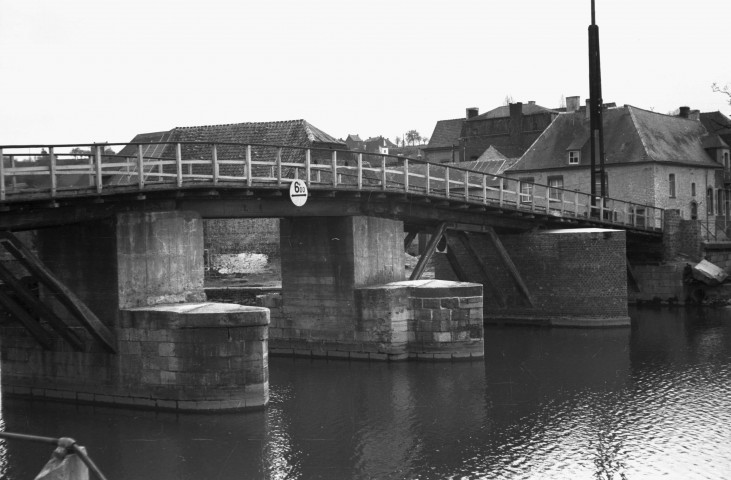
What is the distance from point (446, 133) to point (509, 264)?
5884 cm

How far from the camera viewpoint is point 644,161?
50.0 metres

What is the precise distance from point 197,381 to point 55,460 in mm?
12555

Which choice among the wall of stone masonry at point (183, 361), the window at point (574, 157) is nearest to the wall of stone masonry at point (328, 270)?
the wall of stone masonry at point (183, 361)

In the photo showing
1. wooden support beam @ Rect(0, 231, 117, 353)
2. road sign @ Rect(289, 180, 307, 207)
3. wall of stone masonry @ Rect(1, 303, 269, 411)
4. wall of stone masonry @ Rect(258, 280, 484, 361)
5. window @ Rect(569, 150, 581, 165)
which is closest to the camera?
wooden support beam @ Rect(0, 231, 117, 353)

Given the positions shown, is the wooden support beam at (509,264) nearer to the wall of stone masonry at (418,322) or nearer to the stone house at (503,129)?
the wall of stone masonry at (418,322)

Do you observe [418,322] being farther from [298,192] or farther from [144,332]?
[144,332]

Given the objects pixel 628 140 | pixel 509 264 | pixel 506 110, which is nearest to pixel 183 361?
pixel 509 264

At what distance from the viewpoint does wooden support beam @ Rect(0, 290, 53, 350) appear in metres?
21.3

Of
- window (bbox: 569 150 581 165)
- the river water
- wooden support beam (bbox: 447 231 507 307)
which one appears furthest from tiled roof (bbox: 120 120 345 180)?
the river water

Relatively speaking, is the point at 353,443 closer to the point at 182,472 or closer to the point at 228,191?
the point at 182,472

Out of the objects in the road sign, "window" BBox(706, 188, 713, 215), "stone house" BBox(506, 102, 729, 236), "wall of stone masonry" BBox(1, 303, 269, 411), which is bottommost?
"wall of stone masonry" BBox(1, 303, 269, 411)

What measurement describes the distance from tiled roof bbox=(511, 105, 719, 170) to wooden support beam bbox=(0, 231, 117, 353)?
35.9 metres

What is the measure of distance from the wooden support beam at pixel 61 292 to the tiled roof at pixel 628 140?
35.9 meters

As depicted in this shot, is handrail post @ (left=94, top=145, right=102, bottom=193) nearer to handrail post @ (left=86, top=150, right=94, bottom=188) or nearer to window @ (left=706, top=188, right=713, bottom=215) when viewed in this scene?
handrail post @ (left=86, top=150, right=94, bottom=188)
